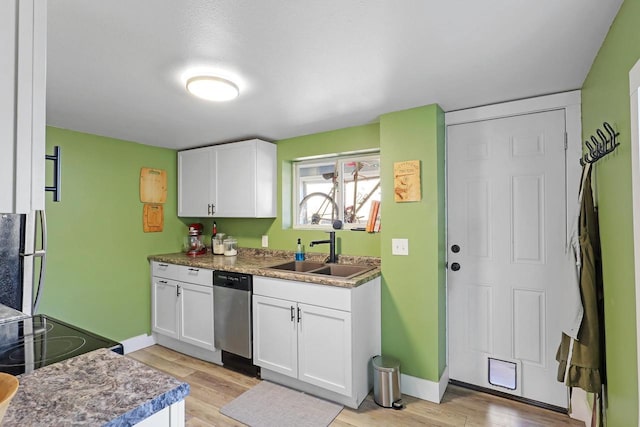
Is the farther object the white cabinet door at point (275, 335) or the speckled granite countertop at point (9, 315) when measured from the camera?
the white cabinet door at point (275, 335)

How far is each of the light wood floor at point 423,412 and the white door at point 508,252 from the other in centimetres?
12

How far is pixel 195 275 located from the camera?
298cm

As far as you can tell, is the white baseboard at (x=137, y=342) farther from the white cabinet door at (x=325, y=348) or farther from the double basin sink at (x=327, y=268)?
the white cabinet door at (x=325, y=348)

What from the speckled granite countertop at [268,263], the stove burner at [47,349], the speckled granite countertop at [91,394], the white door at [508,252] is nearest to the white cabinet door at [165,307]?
the speckled granite countertop at [268,263]

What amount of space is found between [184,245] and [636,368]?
12.7 feet

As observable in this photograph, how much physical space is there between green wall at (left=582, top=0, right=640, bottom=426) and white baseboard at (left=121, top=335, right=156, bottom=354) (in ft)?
12.4

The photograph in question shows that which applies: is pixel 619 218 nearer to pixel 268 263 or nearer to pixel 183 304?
pixel 268 263

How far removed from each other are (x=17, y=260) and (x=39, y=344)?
3.56 feet

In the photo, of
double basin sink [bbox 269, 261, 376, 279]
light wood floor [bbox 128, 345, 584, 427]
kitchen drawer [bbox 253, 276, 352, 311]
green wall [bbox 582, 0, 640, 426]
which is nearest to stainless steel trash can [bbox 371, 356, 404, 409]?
light wood floor [bbox 128, 345, 584, 427]

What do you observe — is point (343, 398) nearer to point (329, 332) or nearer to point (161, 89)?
point (329, 332)

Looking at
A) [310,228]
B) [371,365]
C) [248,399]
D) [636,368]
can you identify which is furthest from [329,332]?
[636,368]

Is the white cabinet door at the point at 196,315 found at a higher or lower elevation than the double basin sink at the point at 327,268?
lower

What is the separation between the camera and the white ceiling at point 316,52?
1.25 m

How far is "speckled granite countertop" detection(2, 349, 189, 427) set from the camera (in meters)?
0.72
